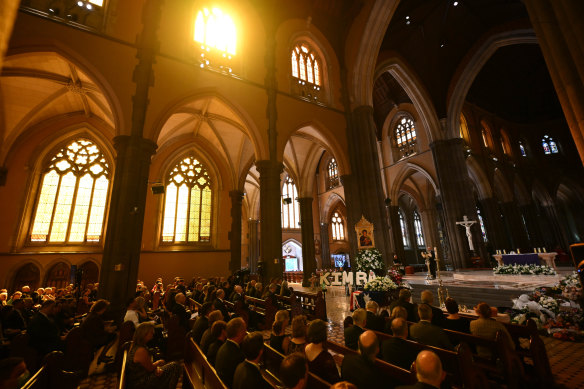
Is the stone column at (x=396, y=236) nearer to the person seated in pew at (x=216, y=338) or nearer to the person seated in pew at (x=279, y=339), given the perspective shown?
the person seated in pew at (x=279, y=339)

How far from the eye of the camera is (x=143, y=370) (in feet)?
7.49

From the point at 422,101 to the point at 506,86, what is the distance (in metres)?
10.7

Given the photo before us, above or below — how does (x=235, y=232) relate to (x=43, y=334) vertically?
above

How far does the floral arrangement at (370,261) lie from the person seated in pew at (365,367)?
8087mm

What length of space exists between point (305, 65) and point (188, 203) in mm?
9739

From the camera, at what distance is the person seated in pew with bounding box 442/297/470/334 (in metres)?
3.41

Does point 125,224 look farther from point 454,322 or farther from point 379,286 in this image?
point 454,322

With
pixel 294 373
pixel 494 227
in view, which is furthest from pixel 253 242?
pixel 294 373

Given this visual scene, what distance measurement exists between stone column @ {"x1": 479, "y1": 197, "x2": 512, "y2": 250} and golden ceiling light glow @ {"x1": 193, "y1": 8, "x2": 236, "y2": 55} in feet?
66.8

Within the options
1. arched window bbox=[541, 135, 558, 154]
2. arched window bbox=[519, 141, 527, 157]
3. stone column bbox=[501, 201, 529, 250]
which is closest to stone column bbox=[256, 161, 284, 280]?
stone column bbox=[501, 201, 529, 250]

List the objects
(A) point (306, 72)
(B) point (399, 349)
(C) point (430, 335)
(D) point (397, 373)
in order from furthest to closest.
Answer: (A) point (306, 72) → (C) point (430, 335) → (B) point (399, 349) → (D) point (397, 373)

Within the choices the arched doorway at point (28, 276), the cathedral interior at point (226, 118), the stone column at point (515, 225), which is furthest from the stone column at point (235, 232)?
the stone column at point (515, 225)

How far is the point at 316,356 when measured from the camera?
232 centimetres

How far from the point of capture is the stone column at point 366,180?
1110 cm
